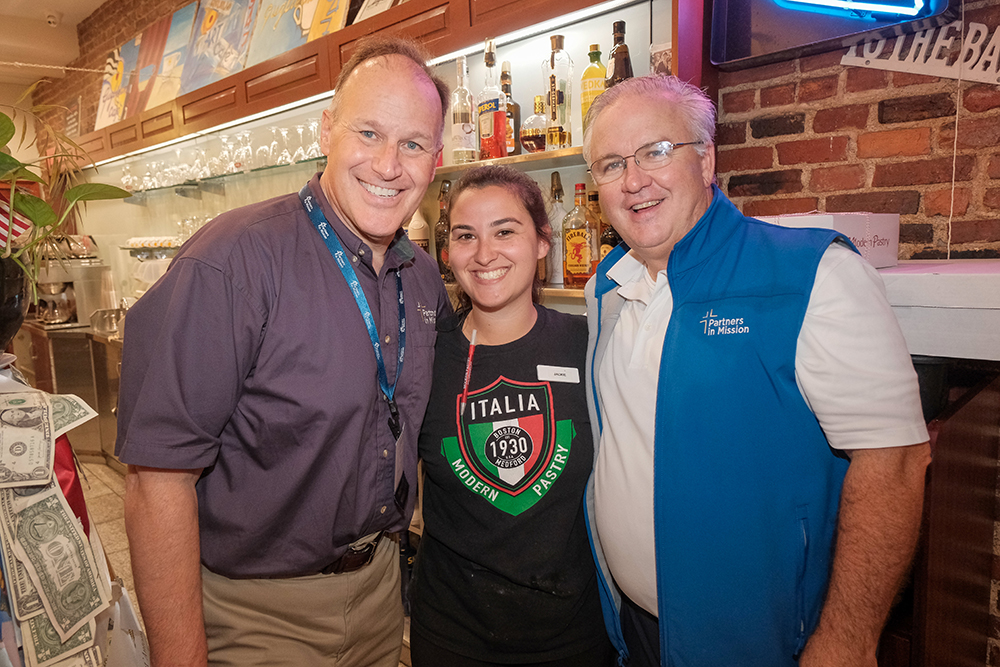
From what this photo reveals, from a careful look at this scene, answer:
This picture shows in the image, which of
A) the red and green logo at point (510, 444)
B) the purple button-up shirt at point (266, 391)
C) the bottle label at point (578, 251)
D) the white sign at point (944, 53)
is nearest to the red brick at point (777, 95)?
the white sign at point (944, 53)

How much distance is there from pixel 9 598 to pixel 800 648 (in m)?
1.53

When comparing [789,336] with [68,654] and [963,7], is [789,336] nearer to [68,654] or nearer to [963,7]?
[963,7]

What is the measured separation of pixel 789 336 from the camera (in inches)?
47.3

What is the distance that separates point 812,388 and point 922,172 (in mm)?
1135

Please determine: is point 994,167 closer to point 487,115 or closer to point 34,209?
point 487,115

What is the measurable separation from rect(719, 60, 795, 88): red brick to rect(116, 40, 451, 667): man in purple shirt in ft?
4.11

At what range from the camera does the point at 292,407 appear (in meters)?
1.27

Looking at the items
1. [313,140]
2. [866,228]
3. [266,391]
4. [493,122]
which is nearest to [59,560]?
[266,391]

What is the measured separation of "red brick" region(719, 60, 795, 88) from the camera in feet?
6.81

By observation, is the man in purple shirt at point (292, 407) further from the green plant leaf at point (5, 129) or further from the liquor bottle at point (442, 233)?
the liquor bottle at point (442, 233)

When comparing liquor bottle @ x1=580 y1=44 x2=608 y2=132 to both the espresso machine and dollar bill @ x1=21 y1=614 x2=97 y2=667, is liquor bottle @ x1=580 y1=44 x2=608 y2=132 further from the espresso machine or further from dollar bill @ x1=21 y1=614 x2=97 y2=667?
the espresso machine

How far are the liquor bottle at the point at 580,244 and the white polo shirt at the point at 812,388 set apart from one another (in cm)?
99

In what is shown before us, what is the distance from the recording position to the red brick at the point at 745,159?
85.3 inches

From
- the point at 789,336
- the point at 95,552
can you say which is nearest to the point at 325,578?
the point at 95,552
